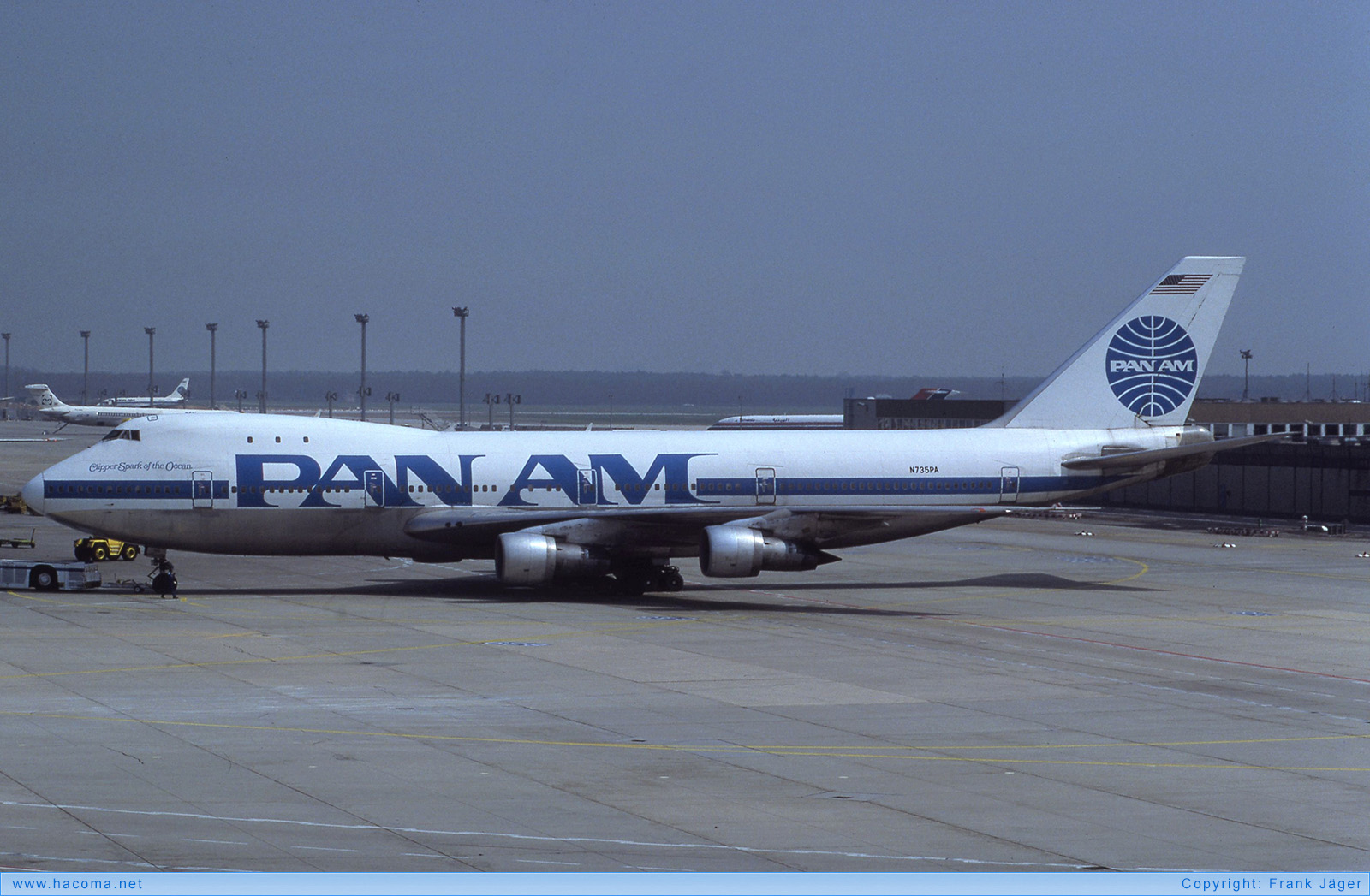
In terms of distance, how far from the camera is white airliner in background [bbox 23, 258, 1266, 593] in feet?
150

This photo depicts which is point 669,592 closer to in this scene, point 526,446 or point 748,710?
point 526,446

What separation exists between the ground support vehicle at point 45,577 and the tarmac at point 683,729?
159 cm

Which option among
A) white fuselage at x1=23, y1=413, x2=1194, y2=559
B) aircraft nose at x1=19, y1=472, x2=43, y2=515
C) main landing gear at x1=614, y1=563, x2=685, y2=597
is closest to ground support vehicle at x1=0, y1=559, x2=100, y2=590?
white fuselage at x1=23, y1=413, x2=1194, y2=559

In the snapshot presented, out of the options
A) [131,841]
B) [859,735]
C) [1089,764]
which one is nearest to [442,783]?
[131,841]

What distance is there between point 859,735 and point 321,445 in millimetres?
26662

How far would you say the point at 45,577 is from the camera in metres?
47.7

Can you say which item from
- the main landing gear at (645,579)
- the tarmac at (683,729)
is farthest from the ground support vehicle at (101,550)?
the main landing gear at (645,579)

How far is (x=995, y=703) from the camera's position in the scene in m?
28.9

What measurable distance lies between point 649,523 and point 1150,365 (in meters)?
20.0

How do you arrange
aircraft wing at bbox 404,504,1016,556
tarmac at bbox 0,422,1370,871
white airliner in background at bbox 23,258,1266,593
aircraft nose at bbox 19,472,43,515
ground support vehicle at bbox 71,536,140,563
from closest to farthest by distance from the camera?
tarmac at bbox 0,422,1370,871
aircraft nose at bbox 19,472,43,515
white airliner in background at bbox 23,258,1266,593
aircraft wing at bbox 404,504,1016,556
ground support vehicle at bbox 71,536,140,563

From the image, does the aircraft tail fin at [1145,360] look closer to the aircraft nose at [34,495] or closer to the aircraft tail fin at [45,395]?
the aircraft nose at [34,495]

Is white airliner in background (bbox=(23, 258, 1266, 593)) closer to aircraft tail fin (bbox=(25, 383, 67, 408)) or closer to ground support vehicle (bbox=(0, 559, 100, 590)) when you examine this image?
ground support vehicle (bbox=(0, 559, 100, 590))

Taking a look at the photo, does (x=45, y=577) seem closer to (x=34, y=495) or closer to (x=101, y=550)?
(x=34, y=495)

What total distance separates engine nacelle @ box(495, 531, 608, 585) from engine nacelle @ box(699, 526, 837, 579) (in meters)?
3.73
